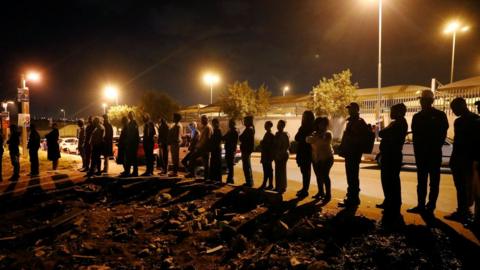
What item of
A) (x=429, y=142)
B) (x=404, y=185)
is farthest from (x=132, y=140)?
(x=404, y=185)

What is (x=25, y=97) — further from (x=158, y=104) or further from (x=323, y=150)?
(x=158, y=104)

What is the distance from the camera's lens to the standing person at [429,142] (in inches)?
184

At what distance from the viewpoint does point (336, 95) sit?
24812 millimetres

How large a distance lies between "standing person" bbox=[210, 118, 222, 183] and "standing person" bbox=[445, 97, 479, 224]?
16.2 feet

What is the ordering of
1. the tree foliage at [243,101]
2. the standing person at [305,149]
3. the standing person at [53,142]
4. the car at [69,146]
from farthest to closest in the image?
the tree foliage at [243,101], the car at [69,146], the standing person at [53,142], the standing person at [305,149]

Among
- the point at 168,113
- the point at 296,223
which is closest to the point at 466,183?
the point at 296,223

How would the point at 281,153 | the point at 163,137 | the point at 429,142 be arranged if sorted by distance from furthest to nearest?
the point at 163,137 → the point at 281,153 → the point at 429,142

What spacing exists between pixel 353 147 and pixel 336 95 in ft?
67.3

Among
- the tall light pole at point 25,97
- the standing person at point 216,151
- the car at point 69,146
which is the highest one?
the tall light pole at point 25,97

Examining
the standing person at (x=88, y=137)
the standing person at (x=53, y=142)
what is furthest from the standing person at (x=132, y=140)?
the standing person at (x=53, y=142)

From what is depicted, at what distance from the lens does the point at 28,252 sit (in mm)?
4543

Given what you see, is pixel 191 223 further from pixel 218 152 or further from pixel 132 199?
pixel 218 152

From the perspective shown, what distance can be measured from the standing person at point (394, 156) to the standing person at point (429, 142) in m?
0.20

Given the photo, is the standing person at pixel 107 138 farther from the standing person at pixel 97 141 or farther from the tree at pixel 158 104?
the tree at pixel 158 104
